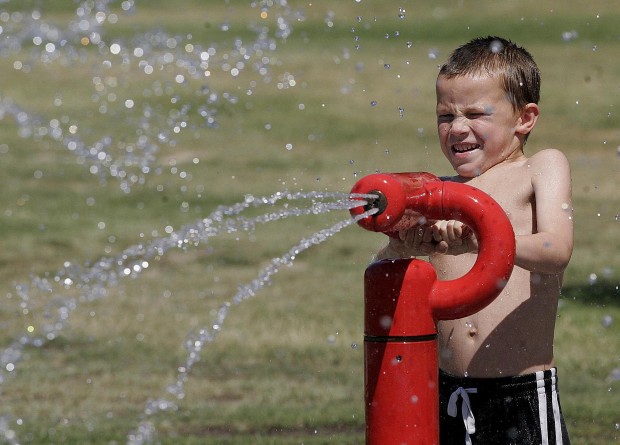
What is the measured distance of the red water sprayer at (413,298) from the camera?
7.16 ft

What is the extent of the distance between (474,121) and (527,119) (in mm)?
177

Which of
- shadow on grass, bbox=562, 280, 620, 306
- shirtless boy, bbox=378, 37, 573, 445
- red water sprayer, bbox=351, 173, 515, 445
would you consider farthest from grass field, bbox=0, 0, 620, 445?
red water sprayer, bbox=351, 173, 515, 445

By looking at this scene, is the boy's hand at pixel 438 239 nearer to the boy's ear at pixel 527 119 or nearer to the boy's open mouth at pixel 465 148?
the boy's open mouth at pixel 465 148

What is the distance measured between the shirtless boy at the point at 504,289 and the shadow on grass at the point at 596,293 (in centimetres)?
385

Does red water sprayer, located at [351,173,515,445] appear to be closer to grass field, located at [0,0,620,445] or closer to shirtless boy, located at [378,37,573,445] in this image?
shirtless boy, located at [378,37,573,445]

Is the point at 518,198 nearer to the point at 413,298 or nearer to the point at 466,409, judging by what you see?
the point at 466,409

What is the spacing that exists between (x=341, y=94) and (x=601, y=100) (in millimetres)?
3437

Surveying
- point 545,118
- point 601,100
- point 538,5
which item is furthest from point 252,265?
point 538,5

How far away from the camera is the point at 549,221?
8.38 ft

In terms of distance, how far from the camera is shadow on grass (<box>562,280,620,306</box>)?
21.4 feet

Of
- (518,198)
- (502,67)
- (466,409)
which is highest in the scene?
(502,67)

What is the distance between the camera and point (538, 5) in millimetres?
21938

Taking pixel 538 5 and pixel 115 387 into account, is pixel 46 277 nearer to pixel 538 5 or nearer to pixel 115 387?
pixel 115 387

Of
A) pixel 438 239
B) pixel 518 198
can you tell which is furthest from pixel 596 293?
pixel 438 239
